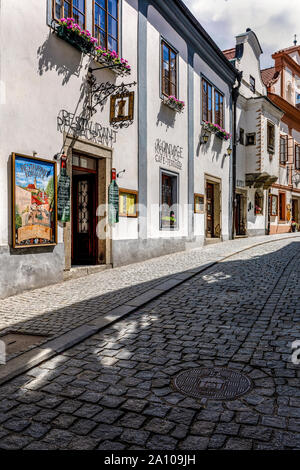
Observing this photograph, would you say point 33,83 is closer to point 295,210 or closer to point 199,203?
point 199,203

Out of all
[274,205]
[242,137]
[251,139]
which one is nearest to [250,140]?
[251,139]

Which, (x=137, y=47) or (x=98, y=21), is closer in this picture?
(x=98, y=21)

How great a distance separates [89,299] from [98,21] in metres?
6.40

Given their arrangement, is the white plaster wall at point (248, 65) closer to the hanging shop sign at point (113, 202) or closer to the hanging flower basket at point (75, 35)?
the hanging shop sign at point (113, 202)

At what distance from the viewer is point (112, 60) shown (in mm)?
8797

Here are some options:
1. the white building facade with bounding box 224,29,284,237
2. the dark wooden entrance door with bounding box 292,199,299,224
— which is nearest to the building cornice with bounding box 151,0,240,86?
the white building facade with bounding box 224,29,284,237

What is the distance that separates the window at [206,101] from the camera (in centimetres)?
1453

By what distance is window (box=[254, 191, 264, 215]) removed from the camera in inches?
778

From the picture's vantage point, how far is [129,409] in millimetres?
2785

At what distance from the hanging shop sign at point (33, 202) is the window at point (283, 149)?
18849mm

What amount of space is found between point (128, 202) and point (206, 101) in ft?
23.1

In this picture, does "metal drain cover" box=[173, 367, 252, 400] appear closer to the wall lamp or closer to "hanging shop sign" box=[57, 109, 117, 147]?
"hanging shop sign" box=[57, 109, 117, 147]
